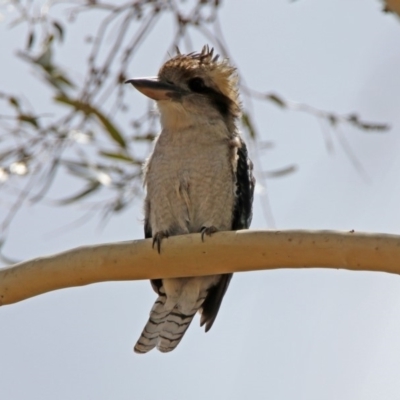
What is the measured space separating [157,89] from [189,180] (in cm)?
36

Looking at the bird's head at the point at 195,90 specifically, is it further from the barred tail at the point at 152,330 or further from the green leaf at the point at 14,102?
the barred tail at the point at 152,330

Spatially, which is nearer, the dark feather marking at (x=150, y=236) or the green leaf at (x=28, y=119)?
the green leaf at (x=28, y=119)

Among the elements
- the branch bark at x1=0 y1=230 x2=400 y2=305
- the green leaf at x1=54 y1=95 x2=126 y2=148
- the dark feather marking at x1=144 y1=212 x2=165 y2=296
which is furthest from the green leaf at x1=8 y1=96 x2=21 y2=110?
the branch bark at x1=0 y1=230 x2=400 y2=305

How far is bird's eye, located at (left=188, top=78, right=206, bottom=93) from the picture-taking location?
3.42 metres

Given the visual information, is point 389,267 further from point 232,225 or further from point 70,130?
point 70,130

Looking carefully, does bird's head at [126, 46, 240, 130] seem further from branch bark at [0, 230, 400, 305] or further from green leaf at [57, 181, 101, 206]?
branch bark at [0, 230, 400, 305]

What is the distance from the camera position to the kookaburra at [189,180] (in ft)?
10.3

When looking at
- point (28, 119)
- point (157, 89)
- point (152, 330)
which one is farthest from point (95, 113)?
point (152, 330)

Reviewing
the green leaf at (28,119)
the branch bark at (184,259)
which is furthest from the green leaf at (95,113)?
the branch bark at (184,259)

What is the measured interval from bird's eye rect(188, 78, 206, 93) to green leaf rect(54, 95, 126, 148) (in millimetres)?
434

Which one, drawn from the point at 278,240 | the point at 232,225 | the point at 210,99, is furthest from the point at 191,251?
the point at 210,99

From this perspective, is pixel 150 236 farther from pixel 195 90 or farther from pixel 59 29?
pixel 59 29

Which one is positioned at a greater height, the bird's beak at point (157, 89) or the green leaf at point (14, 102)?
the bird's beak at point (157, 89)

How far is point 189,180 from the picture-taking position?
3.14 metres
